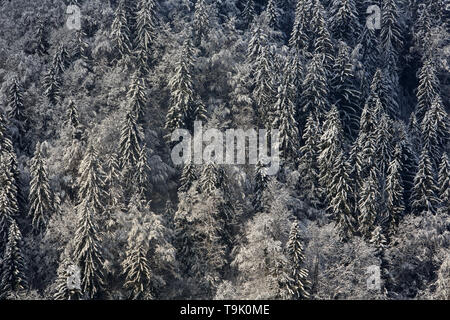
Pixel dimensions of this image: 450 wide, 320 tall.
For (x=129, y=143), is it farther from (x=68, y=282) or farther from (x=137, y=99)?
(x=68, y=282)

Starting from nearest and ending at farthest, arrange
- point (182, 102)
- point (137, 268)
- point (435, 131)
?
point (137, 268), point (182, 102), point (435, 131)

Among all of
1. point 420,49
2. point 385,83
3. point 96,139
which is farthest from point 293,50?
point 96,139

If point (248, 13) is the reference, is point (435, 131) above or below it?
below

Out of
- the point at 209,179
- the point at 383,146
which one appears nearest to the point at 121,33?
the point at 209,179

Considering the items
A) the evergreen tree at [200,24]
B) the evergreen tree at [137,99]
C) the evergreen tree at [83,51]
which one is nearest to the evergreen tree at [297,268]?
the evergreen tree at [137,99]

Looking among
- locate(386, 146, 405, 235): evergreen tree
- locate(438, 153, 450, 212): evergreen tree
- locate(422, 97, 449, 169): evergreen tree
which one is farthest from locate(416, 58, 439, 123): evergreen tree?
locate(386, 146, 405, 235): evergreen tree
